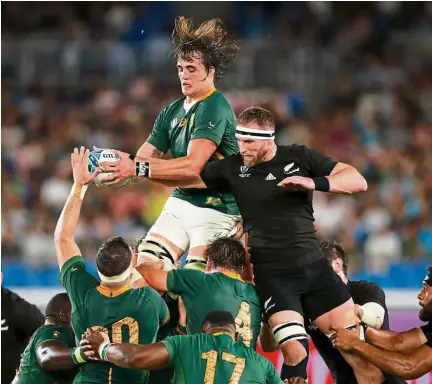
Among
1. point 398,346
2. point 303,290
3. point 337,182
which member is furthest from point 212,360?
point 398,346

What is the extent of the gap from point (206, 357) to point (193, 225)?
182 cm

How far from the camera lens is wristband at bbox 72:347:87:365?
7.14 m

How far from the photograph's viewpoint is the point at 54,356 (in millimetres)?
7520

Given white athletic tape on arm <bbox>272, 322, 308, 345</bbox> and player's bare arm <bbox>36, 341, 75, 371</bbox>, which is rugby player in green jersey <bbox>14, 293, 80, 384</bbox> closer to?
player's bare arm <bbox>36, 341, 75, 371</bbox>

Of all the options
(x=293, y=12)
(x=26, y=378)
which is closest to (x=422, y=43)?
(x=293, y=12)

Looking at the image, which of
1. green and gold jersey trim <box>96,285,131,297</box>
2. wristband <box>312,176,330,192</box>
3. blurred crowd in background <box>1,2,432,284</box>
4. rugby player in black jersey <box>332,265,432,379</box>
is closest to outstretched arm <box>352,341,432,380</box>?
rugby player in black jersey <box>332,265,432,379</box>

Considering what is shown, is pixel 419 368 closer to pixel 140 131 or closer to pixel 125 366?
pixel 125 366

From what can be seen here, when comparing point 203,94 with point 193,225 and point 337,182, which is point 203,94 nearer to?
point 193,225

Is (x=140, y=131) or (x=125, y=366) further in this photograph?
(x=140, y=131)

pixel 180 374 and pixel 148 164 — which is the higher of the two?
pixel 148 164

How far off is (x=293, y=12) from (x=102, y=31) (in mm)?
3741

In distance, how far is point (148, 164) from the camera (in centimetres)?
770

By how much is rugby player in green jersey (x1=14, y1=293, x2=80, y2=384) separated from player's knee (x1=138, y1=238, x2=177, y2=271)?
71 centimetres

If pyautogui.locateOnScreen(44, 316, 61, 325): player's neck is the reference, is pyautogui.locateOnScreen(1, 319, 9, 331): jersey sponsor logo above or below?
below
